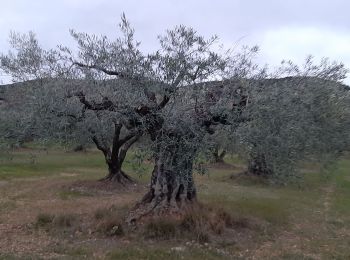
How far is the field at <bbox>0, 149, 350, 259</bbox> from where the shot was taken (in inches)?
392

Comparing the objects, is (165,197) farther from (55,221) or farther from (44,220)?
(44,220)

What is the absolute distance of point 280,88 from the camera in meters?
9.72

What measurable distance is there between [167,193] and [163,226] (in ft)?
3.75

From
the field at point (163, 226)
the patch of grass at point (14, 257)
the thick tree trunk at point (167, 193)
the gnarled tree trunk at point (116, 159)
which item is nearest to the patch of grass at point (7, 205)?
the field at point (163, 226)

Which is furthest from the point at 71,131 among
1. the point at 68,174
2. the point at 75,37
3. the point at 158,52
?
the point at 68,174

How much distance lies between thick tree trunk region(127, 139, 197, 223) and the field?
44 cm

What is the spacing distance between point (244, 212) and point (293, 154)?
5236 mm

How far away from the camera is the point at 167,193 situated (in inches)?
473

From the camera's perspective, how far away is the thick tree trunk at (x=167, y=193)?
11.4 metres

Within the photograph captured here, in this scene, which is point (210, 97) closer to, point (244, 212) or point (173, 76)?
point (173, 76)

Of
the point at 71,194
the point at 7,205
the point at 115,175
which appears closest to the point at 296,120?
the point at 7,205

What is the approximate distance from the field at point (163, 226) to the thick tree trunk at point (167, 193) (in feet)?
1.43

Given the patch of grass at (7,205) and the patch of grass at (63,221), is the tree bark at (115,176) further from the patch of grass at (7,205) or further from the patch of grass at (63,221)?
the patch of grass at (63,221)

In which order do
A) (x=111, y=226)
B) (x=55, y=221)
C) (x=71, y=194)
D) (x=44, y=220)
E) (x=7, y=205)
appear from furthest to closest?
(x=71, y=194)
(x=7, y=205)
(x=44, y=220)
(x=55, y=221)
(x=111, y=226)
